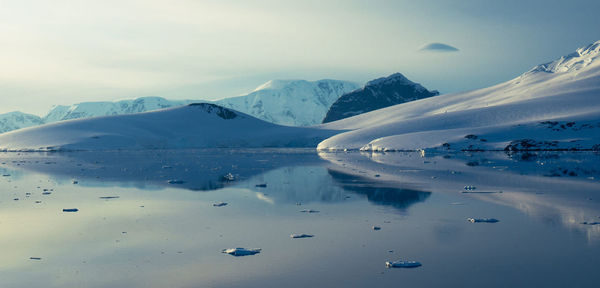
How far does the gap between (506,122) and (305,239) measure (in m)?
73.1

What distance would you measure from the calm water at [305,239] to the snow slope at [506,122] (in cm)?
4485

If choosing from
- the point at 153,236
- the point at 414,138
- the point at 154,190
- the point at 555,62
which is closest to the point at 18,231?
the point at 153,236

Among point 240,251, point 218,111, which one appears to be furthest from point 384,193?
point 218,111

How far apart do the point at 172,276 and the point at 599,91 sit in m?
96.1

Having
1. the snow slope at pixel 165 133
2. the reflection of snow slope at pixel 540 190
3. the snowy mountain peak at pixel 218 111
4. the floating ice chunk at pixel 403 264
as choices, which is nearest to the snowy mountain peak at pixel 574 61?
the snow slope at pixel 165 133

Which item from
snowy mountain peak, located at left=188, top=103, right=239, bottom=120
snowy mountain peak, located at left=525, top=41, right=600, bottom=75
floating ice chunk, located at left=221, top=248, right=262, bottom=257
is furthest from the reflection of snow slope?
snowy mountain peak, located at left=525, top=41, right=600, bottom=75

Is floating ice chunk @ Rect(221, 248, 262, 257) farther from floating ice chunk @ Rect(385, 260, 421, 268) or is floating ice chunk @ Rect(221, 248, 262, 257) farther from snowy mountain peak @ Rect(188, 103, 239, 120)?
snowy mountain peak @ Rect(188, 103, 239, 120)

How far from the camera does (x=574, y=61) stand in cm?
14125

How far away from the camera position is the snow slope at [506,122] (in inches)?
2464

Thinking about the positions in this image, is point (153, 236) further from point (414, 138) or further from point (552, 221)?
point (414, 138)

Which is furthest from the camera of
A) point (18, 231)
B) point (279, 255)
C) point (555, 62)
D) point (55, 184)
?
point (555, 62)

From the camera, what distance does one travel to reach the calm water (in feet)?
27.0

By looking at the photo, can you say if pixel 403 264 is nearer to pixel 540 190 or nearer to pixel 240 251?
pixel 240 251

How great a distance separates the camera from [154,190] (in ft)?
71.8
